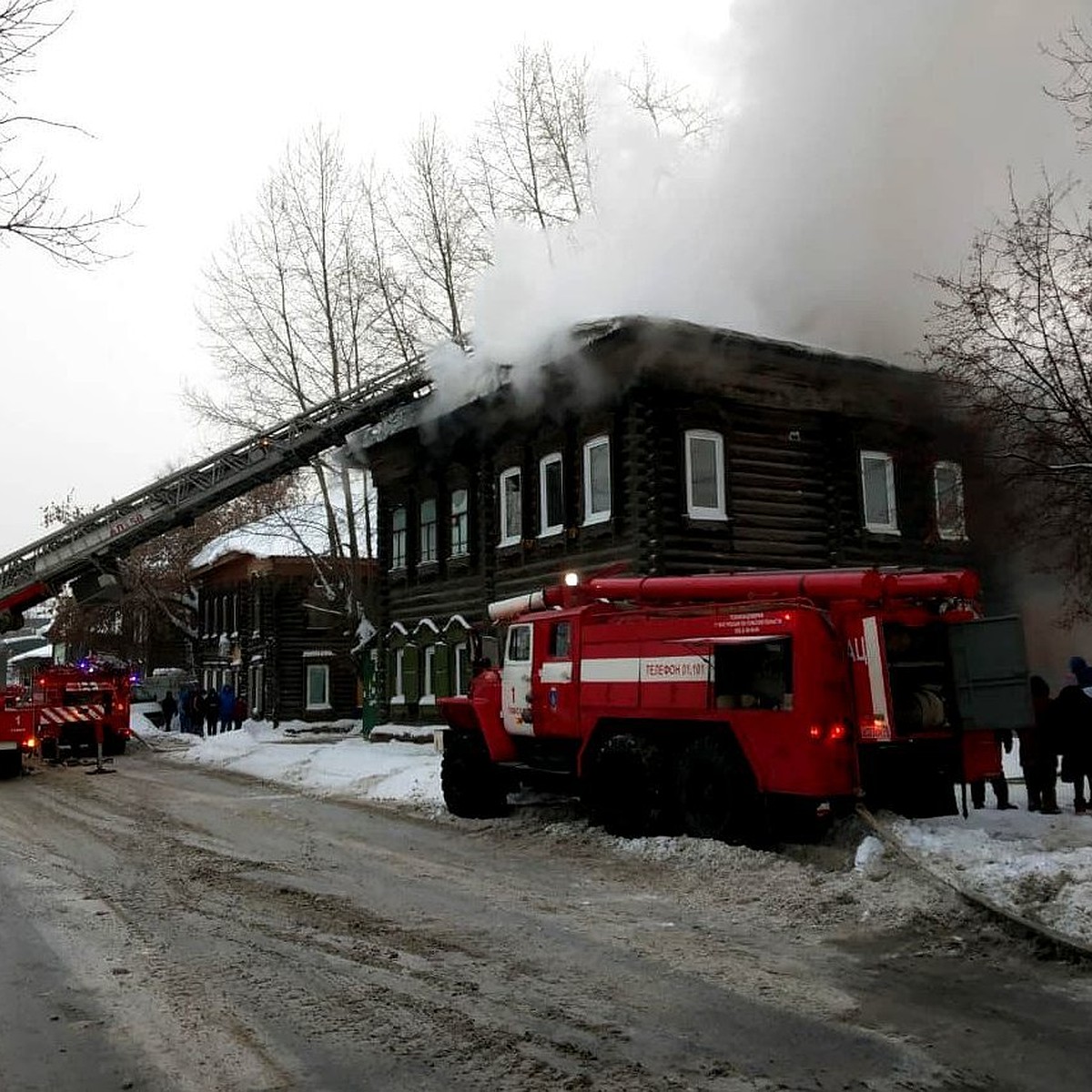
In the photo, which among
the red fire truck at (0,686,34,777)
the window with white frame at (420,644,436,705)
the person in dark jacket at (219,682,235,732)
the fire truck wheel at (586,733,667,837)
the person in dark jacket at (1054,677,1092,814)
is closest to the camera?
the fire truck wheel at (586,733,667,837)

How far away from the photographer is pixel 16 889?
8305 millimetres

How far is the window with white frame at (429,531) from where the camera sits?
904 inches

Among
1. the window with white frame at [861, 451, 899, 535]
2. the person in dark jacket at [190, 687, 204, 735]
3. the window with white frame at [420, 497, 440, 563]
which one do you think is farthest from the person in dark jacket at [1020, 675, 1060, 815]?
the person in dark jacket at [190, 687, 204, 735]

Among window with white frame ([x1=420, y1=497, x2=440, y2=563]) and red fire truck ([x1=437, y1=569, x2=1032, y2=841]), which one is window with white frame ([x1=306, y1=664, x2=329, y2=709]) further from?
red fire truck ([x1=437, y1=569, x2=1032, y2=841])

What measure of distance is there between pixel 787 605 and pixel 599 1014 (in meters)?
4.73

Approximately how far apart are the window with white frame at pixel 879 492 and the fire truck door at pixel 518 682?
30.4ft

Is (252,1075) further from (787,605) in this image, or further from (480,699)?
(480,699)

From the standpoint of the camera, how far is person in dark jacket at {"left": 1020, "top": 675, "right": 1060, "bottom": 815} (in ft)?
33.0

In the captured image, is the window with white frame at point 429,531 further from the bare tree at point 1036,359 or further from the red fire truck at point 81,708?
the bare tree at point 1036,359

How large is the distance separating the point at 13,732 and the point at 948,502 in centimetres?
1672

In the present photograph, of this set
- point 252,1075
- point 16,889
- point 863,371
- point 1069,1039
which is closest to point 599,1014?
point 252,1075

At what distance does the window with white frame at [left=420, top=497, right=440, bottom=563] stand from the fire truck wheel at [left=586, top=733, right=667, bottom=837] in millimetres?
12890

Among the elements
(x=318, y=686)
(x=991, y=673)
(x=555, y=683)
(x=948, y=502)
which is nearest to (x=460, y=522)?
(x=948, y=502)

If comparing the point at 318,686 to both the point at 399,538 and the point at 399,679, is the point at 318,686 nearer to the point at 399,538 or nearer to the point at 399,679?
the point at 399,679
